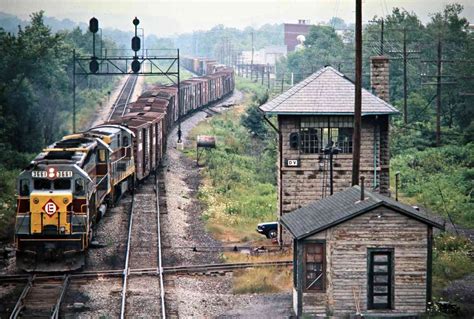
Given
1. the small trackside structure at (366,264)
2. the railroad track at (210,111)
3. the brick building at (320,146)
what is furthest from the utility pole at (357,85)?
the railroad track at (210,111)

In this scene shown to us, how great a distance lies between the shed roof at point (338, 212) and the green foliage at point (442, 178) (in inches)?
588

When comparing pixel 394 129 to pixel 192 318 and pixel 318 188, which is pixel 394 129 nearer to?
pixel 318 188

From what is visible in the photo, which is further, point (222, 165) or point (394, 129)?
point (394, 129)

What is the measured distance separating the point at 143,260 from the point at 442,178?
2450 centimetres

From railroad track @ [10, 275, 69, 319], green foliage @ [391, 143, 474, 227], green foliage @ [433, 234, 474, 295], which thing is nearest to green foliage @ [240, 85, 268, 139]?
green foliage @ [391, 143, 474, 227]

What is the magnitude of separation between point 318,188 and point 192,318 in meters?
10.1

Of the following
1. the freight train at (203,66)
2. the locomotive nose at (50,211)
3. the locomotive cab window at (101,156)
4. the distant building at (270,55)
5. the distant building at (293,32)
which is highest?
the distant building at (293,32)

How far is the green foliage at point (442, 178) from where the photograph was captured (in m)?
38.6

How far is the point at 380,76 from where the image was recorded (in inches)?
1208

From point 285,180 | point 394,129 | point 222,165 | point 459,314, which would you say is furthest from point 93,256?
point 394,129

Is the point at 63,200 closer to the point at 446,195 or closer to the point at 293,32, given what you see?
the point at 446,195

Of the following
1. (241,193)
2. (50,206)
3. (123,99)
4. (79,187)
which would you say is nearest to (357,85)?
(79,187)

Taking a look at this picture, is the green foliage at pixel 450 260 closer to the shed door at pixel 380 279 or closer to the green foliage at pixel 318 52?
the shed door at pixel 380 279

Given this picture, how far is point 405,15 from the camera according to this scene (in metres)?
97.1
